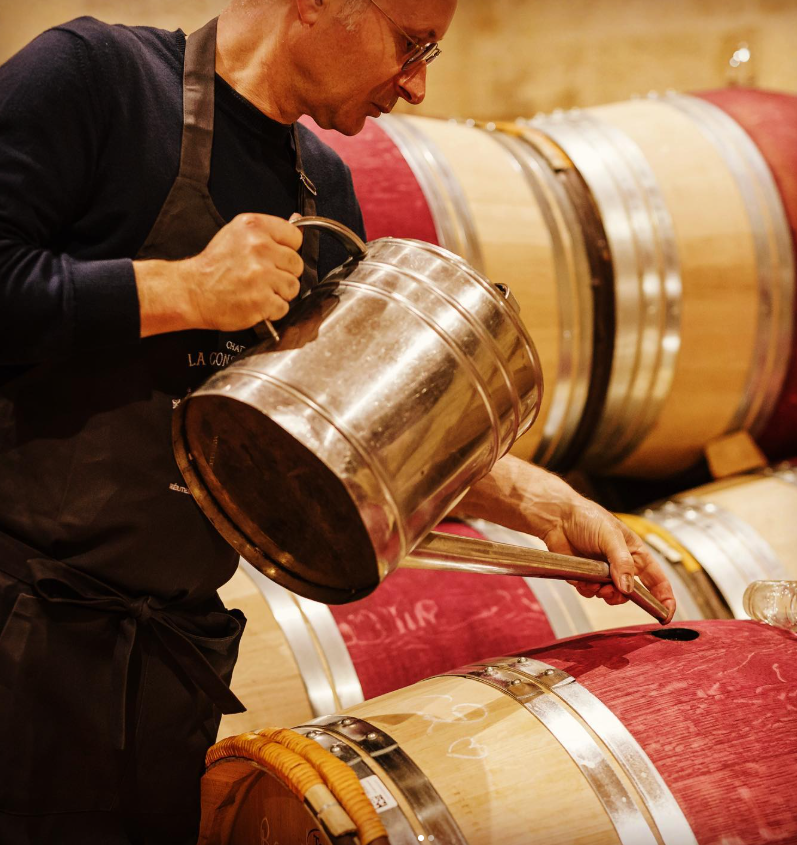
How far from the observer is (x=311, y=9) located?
1100 mm

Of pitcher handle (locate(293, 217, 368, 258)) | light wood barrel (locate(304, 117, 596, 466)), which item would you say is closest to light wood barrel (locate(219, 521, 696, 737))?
light wood barrel (locate(304, 117, 596, 466))

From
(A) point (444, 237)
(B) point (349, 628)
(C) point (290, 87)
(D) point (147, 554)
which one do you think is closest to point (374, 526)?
(D) point (147, 554)

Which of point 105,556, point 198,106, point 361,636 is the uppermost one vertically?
point 198,106

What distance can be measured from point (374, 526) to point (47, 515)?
38 centimetres

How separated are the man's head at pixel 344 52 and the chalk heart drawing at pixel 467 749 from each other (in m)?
0.71

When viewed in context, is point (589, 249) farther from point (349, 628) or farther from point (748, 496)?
point (349, 628)

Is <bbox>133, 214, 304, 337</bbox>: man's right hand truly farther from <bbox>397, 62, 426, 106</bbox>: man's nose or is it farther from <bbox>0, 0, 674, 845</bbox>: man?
<bbox>397, 62, 426, 106</bbox>: man's nose

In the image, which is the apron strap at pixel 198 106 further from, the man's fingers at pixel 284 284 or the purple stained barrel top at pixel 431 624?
the purple stained barrel top at pixel 431 624

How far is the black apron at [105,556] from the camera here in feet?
3.55

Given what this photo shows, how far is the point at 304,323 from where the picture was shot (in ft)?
3.32

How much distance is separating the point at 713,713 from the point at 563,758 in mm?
209

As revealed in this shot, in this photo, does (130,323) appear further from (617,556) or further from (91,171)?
(617,556)

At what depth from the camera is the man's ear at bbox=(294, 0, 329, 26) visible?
110cm

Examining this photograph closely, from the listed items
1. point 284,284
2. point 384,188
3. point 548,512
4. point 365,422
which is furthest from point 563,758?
point 384,188
